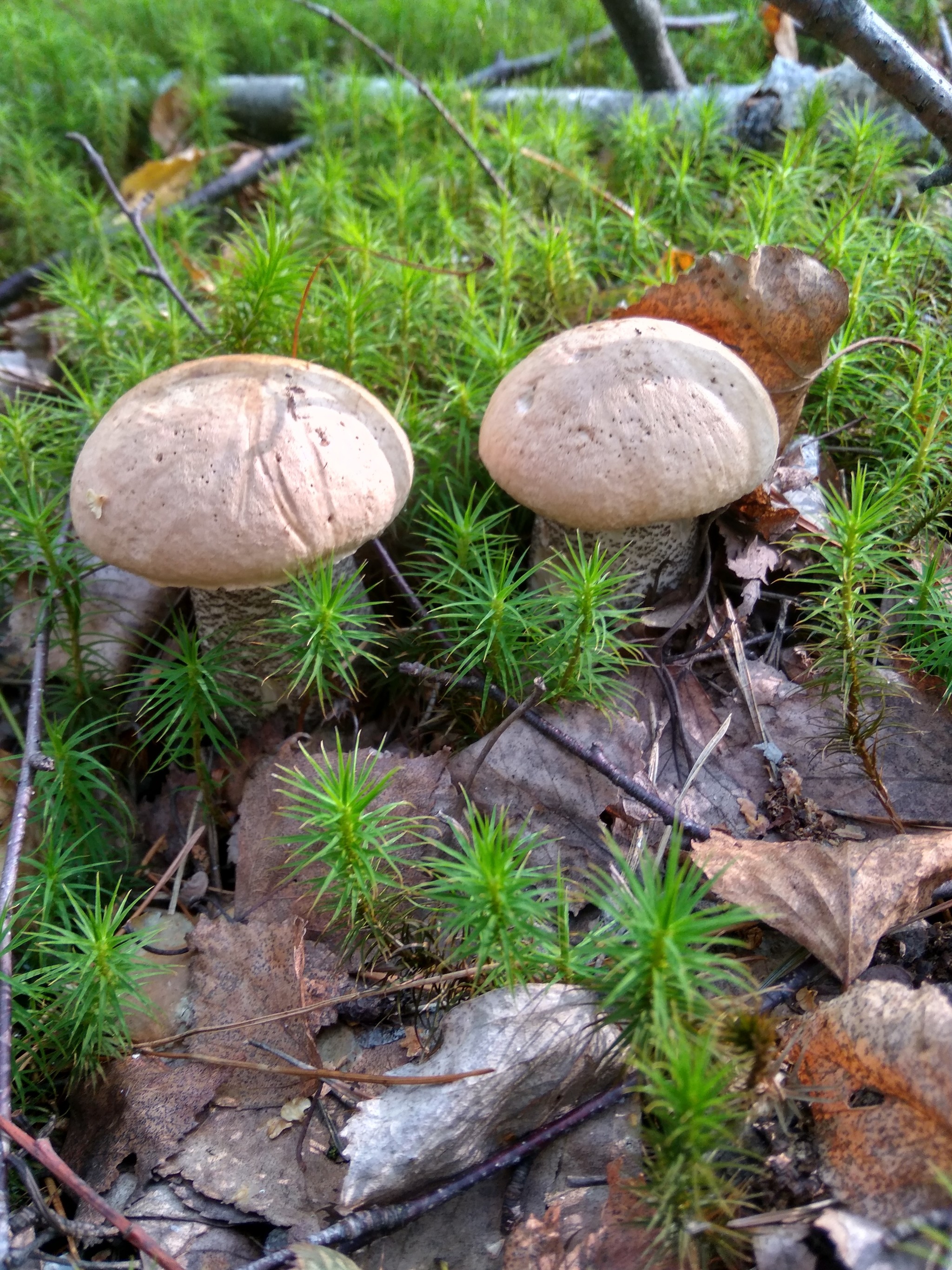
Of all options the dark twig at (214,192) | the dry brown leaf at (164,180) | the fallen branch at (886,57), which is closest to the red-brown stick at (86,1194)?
the fallen branch at (886,57)

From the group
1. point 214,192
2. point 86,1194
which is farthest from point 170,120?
point 86,1194

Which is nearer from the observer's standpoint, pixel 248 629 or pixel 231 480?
pixel 231 480

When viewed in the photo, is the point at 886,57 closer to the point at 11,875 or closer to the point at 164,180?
the point at 11,875

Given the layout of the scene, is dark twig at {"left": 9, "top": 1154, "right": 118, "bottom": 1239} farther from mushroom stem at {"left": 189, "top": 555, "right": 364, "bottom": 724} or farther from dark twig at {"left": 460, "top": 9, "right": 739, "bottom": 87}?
dark twig at {"left": 460, "top": 9, "right": 739, "bottom": 87}

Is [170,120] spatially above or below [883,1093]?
above

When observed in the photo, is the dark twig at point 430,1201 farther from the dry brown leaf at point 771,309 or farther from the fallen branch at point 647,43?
the fallen branch at point 647,43

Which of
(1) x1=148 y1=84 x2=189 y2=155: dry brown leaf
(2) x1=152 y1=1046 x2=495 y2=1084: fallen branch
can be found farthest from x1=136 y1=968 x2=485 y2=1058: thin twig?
(1) x1=148 y1=84 x2=189 y2=155: dry brown leaf
